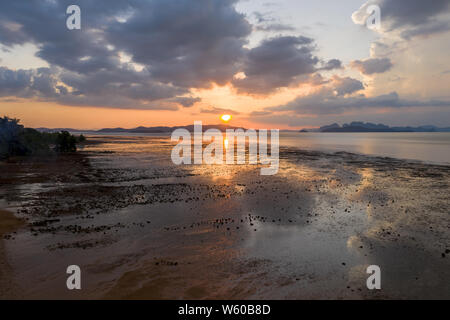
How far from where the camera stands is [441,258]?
13.8 m

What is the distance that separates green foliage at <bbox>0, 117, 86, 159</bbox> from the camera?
54.2 metres

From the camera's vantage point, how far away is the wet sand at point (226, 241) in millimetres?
11062

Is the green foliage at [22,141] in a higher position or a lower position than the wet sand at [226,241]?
higher

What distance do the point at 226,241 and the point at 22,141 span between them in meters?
65.2

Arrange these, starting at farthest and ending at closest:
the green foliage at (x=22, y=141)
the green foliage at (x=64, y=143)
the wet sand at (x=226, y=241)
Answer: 1. the green foliage at (x=64, y=143)
2. the green foliage at (x=22, y=141)
3. the wet sand at (x=226, y=241)

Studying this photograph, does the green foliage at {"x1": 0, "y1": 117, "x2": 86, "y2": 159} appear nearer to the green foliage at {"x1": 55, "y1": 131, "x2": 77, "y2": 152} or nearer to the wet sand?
the green foliage at {"x1": 55, "y1": 131, "x2": 77, "y2": 152}

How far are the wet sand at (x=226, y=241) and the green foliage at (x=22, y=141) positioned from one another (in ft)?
106

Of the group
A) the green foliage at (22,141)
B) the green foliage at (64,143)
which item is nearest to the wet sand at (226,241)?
the green foliage at (22,141)

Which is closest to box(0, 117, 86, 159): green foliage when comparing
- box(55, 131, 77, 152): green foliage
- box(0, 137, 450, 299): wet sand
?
box(55, 131, 77, 152): green foliage

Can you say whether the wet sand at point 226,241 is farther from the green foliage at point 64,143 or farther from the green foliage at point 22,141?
the green foliage at point 64,143

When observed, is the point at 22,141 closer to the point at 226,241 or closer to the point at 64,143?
the point at 64,143

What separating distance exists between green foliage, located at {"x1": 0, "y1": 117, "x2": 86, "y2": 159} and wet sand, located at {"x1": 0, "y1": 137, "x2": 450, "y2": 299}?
106 feet

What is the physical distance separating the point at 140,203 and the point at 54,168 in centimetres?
3012
